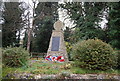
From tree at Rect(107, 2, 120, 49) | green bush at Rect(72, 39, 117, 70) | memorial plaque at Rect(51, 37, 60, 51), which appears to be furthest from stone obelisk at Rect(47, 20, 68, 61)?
tree at Rect(107, 2, 120, 49)

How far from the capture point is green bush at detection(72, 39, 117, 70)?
4820 mm

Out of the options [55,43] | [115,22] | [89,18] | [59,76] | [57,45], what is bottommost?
[59,76]

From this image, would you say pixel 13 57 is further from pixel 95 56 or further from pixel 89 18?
pixel 89 18

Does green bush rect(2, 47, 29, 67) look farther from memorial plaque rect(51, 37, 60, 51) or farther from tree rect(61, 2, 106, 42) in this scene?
tree rect(61, 2, 106, 42)

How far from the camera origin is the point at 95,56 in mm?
4809

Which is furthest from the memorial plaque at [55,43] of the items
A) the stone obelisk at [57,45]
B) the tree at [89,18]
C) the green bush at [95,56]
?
the green bush at [95,56]

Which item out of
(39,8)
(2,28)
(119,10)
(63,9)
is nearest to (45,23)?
(39,8)

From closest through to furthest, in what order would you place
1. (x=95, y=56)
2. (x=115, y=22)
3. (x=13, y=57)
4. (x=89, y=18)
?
1. (x=95, y=56)
2. (x=13, y=57)
3. (x=115, y=22)
4. (x=89, y=18)

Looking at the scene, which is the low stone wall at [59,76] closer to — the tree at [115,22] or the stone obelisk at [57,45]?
the stone obelisk at [57,45]

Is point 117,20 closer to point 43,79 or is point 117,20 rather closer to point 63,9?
point 43,79

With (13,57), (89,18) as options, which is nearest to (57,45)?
(13,57)

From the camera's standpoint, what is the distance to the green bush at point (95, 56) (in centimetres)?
482

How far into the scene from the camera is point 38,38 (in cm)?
1509

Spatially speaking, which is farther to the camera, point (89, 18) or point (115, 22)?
point (89, 18)
